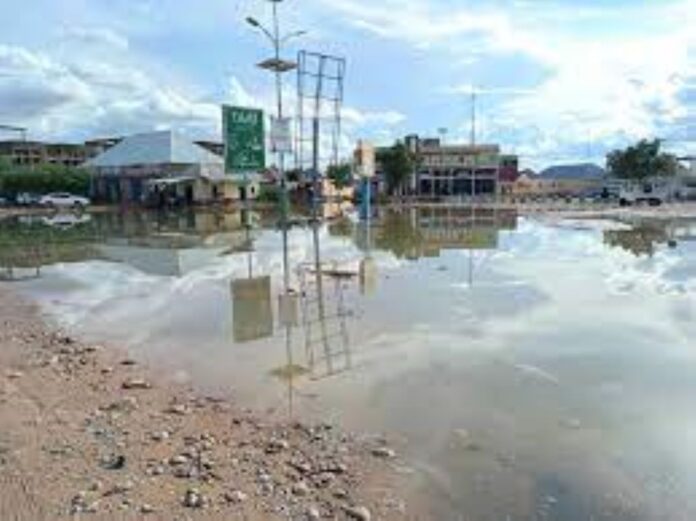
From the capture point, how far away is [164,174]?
88.2 meters

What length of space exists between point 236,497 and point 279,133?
38004mm

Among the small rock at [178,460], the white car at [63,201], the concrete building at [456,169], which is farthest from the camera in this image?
the concrete building at [456,169]

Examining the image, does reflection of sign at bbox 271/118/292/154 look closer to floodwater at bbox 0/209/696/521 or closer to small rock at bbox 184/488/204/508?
floodwater at bbox 0/209/696/521

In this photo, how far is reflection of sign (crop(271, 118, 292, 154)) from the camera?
44.3 meters

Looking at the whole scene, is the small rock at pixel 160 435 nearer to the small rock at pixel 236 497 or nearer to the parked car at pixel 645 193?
the small rock at pixel 236 497

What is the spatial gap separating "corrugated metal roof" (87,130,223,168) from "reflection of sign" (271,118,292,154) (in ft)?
148

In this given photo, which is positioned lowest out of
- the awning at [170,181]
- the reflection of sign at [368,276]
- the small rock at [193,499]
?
the small rock at [193,499]

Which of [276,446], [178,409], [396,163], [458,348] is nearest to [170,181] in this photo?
[396,163]

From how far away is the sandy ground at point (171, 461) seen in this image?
7.22 metres

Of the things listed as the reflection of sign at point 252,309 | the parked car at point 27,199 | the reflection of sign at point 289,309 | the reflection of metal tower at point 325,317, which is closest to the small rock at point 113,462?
the reflection of metal tower at point 325,317

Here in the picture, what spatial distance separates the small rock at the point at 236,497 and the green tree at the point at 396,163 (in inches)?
3594

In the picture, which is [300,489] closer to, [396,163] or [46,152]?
[396,163]

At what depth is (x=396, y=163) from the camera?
9812 centimetres

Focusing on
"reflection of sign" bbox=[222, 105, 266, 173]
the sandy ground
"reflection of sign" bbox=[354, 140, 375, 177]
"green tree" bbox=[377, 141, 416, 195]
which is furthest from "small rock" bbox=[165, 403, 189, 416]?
"green tree" bbox=[377, 141, 416, 195]
